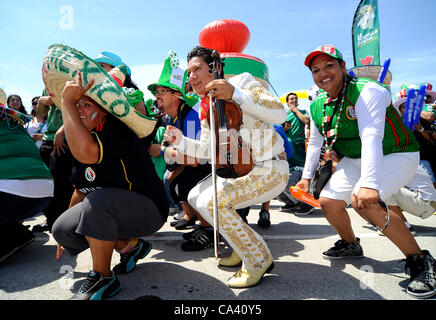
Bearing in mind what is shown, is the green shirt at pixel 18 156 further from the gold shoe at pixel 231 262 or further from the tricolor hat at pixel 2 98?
the gold shoe at pixel 231 262

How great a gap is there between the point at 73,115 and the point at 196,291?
1.41 meters

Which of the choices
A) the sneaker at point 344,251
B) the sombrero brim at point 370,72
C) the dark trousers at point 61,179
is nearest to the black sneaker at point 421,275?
the sneaker at point 344,251

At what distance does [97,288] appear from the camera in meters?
1.75

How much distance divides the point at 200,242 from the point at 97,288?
1.19 meters

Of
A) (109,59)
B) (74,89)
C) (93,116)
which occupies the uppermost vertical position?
(109,59)

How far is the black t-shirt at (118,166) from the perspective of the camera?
5.94 feet

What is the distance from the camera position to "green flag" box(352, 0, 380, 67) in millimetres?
8188

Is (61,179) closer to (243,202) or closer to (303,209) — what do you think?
(243,202)

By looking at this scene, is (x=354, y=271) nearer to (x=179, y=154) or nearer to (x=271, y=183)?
(x=271, y=183)

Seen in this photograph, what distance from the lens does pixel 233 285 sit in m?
1.89

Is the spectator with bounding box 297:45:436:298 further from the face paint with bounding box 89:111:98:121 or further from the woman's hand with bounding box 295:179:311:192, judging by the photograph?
the face paint with bounding box 89:111:98:121

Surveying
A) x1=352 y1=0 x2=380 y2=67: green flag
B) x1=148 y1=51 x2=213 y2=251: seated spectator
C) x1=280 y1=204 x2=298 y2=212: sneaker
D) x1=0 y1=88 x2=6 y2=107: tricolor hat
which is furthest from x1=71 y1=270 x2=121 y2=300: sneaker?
x1=352 y1=0 x2=380 y2=67: green flag

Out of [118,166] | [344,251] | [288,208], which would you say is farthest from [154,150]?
[288,208]
